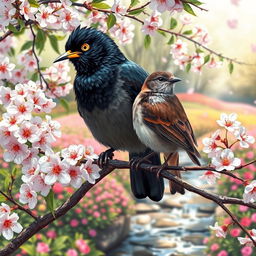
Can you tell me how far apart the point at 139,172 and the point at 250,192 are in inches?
29.5

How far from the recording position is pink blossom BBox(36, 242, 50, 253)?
4.71m

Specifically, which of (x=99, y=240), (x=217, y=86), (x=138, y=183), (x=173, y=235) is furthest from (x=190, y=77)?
(x=138, y=183)

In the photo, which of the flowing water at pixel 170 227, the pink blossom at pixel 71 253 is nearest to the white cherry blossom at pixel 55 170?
the pink blossom at pixel 71 253

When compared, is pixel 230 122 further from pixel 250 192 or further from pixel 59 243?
pixel 59 243

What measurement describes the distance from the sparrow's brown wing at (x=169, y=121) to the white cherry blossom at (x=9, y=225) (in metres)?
0.61

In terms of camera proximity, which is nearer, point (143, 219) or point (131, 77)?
point (131, 77)

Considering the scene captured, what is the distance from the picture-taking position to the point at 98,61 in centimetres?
234

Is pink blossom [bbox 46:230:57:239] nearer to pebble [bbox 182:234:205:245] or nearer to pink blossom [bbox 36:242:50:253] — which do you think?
pink blossom [bbox 36:242:50:253]

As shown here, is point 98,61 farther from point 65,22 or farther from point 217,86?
point 217,86

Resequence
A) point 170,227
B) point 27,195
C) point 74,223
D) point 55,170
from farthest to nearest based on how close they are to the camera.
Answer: point 170,227
point 74,223
point 27,195
point 55,170

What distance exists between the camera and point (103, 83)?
2316 mm

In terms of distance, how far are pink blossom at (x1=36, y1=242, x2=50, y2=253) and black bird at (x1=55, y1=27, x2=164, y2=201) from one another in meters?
2.56

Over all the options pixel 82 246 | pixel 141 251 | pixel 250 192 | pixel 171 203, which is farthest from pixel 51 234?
pixel 250 192

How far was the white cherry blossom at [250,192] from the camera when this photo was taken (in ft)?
6.17
